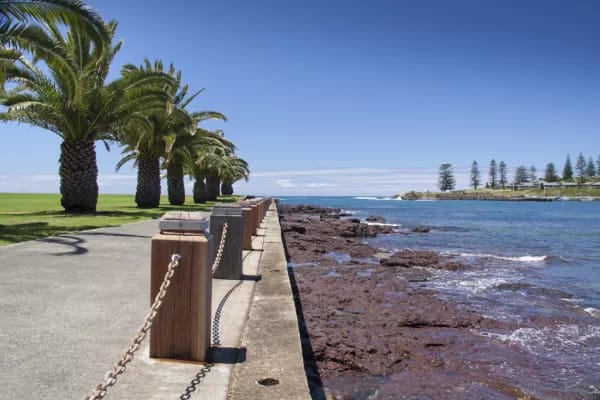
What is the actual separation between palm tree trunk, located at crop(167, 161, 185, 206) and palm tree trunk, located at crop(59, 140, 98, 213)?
13370 mm

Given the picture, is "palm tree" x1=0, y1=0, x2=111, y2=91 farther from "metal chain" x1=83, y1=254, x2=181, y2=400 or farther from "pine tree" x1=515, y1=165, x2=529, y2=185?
"pine tree" x1=515, y1=165, x2=529, y2=185

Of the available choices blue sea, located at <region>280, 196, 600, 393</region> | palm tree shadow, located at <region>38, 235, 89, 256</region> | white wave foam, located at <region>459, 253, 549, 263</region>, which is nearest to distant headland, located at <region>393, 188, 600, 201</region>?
blue sea, located at <region>280, 196, 600, 393</region>

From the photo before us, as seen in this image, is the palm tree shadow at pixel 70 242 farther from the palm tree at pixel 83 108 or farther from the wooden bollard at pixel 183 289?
the palm tree at pixel 83 108

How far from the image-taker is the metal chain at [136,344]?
2377 mm

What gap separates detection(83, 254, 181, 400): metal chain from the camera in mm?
2377

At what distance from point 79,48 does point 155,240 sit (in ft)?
57.9

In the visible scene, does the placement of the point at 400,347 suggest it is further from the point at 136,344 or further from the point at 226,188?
the point at 226,188

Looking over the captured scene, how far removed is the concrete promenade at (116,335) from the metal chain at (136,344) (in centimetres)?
46

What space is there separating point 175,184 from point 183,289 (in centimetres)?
3221

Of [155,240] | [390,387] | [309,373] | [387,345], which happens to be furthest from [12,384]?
[387,345]

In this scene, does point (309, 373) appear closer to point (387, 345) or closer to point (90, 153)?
point (387, 345)

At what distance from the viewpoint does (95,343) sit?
4031 mm

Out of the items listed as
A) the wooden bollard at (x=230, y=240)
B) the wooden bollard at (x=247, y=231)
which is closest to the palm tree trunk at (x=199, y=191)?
the wooden bollard at (x=247, y=231)

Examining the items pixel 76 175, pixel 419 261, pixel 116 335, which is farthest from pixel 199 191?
pixel 116 335
